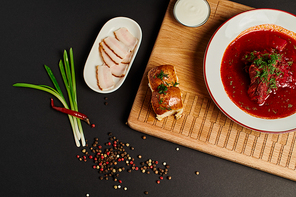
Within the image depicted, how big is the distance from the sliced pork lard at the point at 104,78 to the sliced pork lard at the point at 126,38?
1.78 ft

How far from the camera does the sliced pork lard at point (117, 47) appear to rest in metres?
3.84

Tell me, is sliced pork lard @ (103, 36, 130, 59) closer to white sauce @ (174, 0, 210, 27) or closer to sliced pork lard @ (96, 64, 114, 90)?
sliced pork lard @ (96, 64, 114, 90)

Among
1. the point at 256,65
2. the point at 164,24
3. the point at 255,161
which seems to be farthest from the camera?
the point at 164,24

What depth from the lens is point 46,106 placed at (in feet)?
13.2

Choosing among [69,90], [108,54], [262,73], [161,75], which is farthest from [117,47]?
[262,73]

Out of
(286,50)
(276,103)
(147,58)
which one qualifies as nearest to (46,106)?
(147,58)

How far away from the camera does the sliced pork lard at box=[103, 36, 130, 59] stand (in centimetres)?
384

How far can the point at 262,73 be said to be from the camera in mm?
3283

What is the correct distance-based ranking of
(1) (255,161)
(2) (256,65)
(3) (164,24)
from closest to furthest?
1. (2) (256,65)
2. (1) (255,161)
3. (3) (164,24)

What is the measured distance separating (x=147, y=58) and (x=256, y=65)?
5.67 ft

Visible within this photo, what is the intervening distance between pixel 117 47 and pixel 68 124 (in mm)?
1565

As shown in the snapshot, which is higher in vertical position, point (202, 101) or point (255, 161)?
point (202, 101)

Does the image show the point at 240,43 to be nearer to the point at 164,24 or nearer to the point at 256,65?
the point at 256,65

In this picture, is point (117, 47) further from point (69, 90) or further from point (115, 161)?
Result: point (115, 161)
